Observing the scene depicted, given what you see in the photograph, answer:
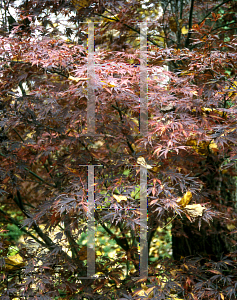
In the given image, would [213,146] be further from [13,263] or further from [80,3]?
[13,263]

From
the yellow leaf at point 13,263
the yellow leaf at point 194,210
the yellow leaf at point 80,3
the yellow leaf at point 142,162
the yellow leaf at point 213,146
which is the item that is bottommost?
the yellow leaf at point 13,263

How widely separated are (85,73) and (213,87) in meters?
0.74

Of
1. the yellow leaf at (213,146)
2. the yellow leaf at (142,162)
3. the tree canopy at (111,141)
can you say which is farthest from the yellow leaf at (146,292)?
the yellow leaf at (213,146)

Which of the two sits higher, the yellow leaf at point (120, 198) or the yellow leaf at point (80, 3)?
the yellow leaf at point (80, 3)

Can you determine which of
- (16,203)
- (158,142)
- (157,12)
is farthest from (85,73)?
(157,12)

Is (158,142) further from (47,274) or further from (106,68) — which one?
(47,274)

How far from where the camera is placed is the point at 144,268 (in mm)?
1745

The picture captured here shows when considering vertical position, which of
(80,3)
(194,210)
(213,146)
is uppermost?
(80,3)

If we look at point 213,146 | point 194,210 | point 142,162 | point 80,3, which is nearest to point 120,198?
point 142,162

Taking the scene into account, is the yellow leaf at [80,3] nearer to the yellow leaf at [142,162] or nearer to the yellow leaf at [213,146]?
the yellow leaf at [142,162]

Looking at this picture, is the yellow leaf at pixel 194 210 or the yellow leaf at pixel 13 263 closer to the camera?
the yellow leaf at pixel 194 210

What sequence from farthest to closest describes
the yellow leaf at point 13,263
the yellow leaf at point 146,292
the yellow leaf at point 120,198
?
the yellow leaf at point 13,263 → the yellow leaf at point 146,292 → the yellow leaf at point 120,198

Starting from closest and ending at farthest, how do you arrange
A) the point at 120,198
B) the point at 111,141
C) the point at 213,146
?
the point at 120,198
the point at 111,141
the point at 213,146

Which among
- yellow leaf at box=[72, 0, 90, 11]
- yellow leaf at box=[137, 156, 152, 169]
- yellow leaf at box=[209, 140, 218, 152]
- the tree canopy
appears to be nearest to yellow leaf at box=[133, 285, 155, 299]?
the tree canopy
